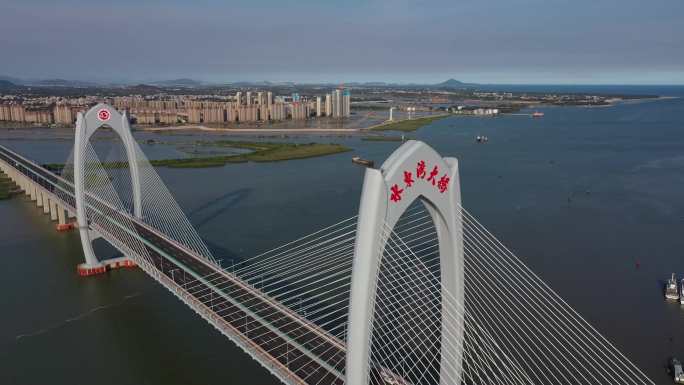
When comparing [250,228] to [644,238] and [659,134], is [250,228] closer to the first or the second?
[644,238]

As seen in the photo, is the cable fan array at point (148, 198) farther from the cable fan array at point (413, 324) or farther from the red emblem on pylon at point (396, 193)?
the red emblem on pylon at point (396, 193)

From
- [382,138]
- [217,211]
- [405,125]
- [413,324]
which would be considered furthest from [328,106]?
[413,324]

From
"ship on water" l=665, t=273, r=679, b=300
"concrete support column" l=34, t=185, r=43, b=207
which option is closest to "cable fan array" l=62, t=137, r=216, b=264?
"concrete support column" l=34, t=185, r=43, b=207

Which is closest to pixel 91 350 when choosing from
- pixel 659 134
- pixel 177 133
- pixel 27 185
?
pixel 27 185

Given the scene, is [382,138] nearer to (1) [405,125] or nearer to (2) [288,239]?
(1) [405,125]

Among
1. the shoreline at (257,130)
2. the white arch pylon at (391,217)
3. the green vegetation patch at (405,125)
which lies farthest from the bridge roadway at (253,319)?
the green vegetation patch at (405,125)

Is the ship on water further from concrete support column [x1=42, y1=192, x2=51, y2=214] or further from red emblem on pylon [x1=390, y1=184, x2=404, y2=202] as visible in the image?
concrete support column [x1=42, y1=192, x2=51, y2=214]
